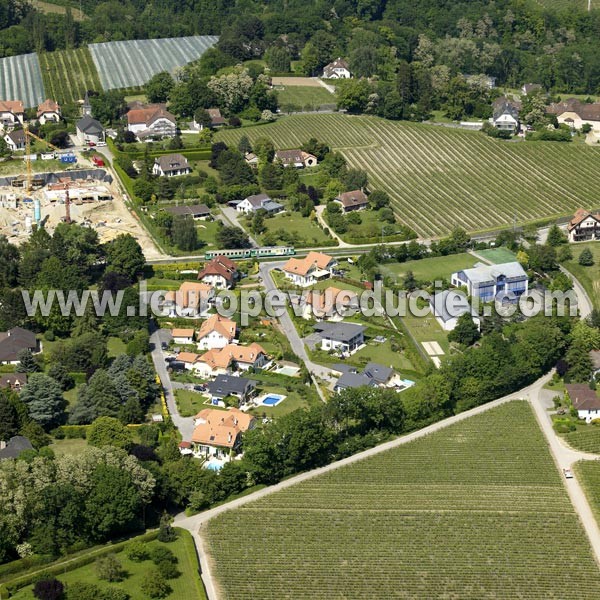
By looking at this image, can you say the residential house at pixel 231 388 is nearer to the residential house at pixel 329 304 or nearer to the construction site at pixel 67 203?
the residential house at pixel 329 304

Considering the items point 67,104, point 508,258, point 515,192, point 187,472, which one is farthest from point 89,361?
point 67,104

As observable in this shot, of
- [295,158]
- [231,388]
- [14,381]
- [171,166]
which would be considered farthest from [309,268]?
[295,158]

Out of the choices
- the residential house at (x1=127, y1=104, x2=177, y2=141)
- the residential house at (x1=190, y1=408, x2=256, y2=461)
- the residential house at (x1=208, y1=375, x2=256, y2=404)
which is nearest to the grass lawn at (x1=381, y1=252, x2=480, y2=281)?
the residential house at (x1=208, y1=375, x2=256, y2=404)

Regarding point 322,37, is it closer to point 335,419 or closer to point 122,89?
point 122,89

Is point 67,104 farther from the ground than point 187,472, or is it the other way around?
point 187,472

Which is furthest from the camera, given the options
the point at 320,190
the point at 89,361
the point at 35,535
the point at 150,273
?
the point at 320,190

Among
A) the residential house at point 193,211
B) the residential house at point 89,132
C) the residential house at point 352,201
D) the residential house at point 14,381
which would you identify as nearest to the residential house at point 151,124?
the residential house at point 89,132
